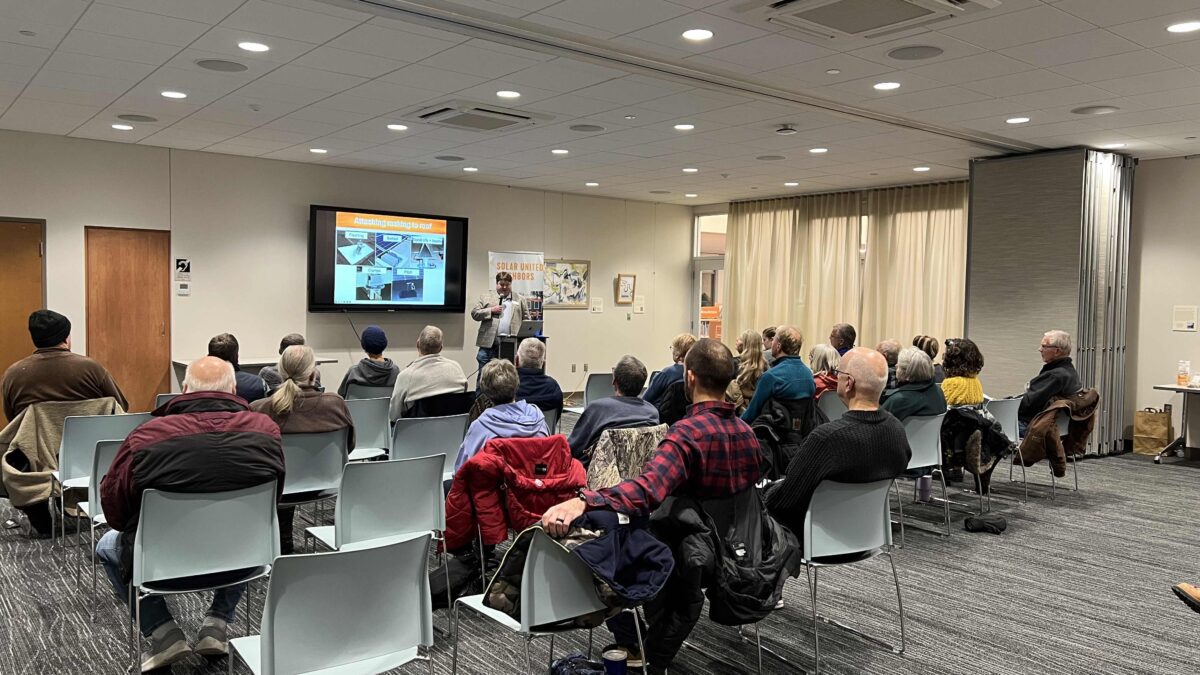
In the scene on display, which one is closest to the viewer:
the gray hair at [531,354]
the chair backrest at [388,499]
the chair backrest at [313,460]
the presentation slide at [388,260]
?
the chair backrest at [388,499]

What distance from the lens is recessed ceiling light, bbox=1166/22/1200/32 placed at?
470 cm

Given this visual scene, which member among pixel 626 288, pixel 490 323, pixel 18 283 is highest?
pixel 626 288

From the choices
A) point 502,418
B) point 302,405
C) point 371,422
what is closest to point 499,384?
point 502,418

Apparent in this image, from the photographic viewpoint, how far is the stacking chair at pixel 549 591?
272 centimetres

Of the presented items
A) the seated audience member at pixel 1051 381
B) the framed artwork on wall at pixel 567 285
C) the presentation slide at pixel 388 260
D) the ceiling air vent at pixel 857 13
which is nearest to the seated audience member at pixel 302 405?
the ceiling air vent at pixel 857 13

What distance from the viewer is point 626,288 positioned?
1379 centimetres

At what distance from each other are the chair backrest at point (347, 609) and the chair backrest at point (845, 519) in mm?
1627

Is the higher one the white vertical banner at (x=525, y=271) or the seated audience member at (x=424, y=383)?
the white vertical banner at (x=525, y=271)

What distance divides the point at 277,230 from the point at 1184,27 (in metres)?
8.89

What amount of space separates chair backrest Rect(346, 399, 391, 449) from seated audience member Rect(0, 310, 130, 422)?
148 centimetres

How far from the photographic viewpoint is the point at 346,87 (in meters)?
6.46

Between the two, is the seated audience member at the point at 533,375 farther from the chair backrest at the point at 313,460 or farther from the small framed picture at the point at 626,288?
the small framed picture at the point at 626,288

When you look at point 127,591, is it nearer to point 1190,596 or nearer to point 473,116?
point 1190,596

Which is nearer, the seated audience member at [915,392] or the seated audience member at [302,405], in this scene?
the seated audience member at [302,405]
